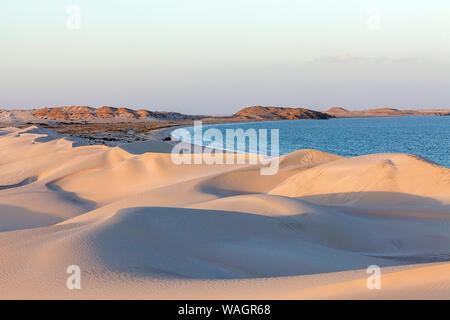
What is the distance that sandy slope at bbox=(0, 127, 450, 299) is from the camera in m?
3.22

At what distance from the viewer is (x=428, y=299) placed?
261 cm

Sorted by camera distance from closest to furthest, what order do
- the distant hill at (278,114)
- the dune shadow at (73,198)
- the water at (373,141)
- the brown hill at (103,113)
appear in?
the dune shadow at (73,198) → the water at (373,141) → the brown hill at (103,113) → the distant hill at (278,114)

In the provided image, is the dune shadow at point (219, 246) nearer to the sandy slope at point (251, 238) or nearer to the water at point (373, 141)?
the sandy slope at point (251, 238)

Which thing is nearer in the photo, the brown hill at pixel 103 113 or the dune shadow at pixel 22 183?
the dune shadow at pixel 22 183

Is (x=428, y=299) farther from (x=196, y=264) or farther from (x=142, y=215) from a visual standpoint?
(x=142, y=215)

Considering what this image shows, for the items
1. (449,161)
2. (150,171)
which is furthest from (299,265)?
(449,161)

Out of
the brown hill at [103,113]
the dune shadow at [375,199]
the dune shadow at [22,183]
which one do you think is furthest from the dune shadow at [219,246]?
the brown hill at [103,113]

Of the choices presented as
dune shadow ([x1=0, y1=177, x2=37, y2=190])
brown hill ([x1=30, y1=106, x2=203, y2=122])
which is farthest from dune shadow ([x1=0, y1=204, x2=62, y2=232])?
brown hill ([x1=30, y1=106, x2=203, y2=122])

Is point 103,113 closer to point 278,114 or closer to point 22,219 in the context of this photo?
point 278,114

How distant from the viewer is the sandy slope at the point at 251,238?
3225 millimetres

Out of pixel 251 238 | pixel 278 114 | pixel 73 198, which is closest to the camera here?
pixel 251 238

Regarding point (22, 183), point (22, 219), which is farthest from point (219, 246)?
point (22, 183)

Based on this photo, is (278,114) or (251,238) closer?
(251,238)

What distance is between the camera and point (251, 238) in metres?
5.15
